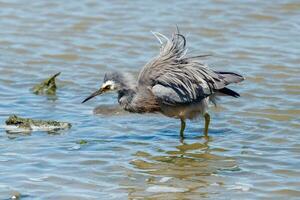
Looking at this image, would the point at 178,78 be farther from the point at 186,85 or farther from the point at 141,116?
the point at 141,116

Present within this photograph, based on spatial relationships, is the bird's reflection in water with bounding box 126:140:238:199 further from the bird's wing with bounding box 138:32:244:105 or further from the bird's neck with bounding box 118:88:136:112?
the bird's neck with bounding box 118:88:136:112

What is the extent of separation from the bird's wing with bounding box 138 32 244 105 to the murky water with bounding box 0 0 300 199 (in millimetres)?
492

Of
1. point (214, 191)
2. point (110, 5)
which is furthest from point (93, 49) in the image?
point (214, 191)

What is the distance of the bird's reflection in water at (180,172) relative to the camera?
7.16 metres

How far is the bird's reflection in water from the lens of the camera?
23.5 feet

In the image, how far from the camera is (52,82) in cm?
1075

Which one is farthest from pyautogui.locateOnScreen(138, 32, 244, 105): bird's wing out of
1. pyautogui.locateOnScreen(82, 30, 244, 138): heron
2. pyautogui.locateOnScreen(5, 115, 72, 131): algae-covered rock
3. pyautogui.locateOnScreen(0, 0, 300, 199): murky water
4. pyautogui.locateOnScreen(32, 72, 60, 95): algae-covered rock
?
pyautogui.locateOnScreen(32, 72, 60, 95): algae-covered rock

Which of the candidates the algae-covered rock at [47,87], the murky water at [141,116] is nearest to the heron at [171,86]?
the murky water at [141,116]

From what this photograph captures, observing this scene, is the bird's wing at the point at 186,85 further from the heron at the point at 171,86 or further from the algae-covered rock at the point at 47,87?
the algae-covered rock at the point at 47,87

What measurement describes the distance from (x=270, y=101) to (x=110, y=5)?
17.8 feet

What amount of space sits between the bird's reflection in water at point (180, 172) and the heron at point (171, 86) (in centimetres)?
53

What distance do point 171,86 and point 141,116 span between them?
3.36 ft

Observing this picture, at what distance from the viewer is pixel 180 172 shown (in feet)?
25.6

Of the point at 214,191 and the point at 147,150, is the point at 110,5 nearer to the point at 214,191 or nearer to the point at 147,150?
the point at 147,150
